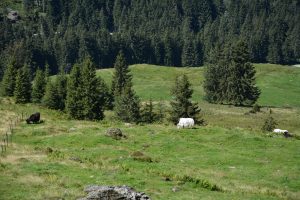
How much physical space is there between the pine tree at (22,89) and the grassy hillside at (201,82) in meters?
45.9

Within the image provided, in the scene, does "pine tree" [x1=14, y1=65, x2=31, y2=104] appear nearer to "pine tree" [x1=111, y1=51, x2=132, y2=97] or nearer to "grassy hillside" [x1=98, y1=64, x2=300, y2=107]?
"pine tree" [x1=111, y1=51, x2=132, y2=97]

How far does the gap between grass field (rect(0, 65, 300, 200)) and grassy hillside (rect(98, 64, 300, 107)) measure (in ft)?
269

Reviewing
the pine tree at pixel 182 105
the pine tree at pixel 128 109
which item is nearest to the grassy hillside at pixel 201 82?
the pine tree at pixel 128 109

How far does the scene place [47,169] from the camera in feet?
98.6

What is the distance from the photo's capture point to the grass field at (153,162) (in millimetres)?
27172

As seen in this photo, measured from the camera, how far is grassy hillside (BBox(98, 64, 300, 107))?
135 m

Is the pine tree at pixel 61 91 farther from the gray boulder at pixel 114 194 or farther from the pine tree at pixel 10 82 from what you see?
the gray boulder at pixel 114 194

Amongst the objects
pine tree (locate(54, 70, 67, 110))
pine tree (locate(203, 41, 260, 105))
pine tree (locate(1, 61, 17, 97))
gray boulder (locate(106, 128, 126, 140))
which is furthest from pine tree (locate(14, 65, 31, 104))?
pine tree (locate(203, 41, 260, 105))

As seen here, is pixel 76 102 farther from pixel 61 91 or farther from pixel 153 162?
pixel 153 162

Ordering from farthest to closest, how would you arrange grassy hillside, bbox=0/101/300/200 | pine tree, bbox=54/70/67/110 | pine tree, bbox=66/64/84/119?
1. pine tree, bbox=54/70/67/110
2. pine tree, bbox=66/64/84/119
3. grassy hillside, bbox=0/101/300/200

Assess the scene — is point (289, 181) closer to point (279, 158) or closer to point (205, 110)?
point (279, 158)

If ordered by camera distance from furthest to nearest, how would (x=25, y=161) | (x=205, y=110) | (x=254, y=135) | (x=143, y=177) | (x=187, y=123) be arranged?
(x=205, y=110) → (x=187, y=123) → (x=254, y=135) → (x=25, y=161) → (x=143, y=177)

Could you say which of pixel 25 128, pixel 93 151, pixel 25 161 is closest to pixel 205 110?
pixel 25 128

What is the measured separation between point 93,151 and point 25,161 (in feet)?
27.9
